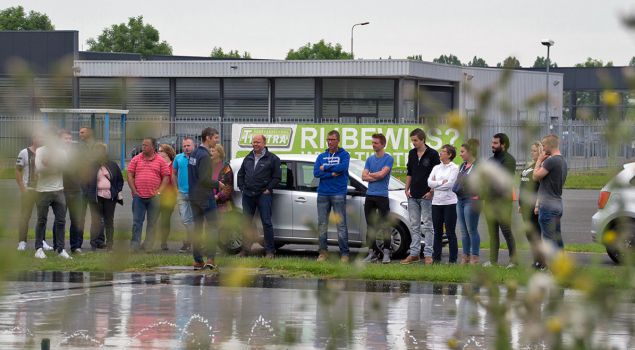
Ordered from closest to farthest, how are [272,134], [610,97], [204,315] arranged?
[610,97] → [204,315] → [272,134]

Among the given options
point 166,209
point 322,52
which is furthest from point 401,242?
point 322,52

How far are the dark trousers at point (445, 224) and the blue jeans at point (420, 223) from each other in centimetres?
11

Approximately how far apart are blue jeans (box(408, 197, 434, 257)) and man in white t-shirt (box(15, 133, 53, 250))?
45.7 feet

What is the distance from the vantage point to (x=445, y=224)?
16.0 m

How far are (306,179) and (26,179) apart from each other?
600 inches

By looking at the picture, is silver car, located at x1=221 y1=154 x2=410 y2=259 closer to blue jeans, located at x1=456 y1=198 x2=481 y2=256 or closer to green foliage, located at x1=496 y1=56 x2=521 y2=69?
blue jeans, located at x1=456 y1=198 x2=481 y2=256

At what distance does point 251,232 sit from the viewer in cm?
267

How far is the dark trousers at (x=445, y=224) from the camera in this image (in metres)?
15.8

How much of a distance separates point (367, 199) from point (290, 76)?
1685 inches

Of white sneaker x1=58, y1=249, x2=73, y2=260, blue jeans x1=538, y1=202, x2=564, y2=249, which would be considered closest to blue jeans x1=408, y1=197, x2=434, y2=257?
white sneaker x1=58, y1=249, x2=73, y2=260

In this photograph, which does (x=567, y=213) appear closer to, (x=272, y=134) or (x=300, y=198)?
(x=300, y=198)

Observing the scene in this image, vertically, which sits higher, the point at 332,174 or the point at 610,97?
the point at 610,97

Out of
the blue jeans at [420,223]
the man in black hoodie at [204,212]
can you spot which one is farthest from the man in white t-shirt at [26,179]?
the blue jeans at [420,223]

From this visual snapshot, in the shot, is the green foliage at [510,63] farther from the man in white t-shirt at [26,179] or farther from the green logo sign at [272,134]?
the green logo sign at [272,134]
